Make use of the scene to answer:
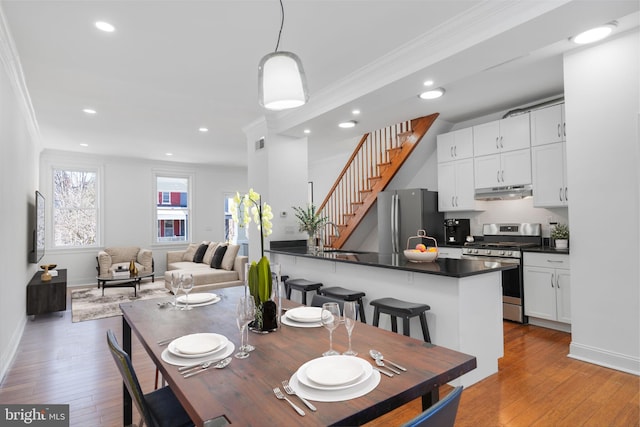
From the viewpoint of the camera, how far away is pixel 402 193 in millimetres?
5406

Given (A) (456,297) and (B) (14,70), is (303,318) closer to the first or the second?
(A) (456,297)

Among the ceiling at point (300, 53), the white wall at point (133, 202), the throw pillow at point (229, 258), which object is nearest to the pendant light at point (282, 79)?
the ceiling at point (300, 53)

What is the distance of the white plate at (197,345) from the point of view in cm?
134

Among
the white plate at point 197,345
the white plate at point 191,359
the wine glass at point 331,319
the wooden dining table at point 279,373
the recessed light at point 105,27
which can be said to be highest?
the recessed light at point 105,27

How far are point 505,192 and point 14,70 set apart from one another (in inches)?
216

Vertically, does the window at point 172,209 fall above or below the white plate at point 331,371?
above

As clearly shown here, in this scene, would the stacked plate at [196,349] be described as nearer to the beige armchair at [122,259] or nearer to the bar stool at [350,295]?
the bar stool at [350,295]

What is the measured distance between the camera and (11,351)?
3.39 m

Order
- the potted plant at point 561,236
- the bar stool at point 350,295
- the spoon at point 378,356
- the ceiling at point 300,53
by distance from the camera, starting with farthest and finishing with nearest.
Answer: the potted plant at point 561,236, the bar stool at point 350,295, the ceiling at point 300,53, the spoon at point 378,356

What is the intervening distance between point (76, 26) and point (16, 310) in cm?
314

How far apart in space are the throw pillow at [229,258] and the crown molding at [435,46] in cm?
344

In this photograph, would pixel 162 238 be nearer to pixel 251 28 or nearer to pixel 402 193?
pixel 402 193

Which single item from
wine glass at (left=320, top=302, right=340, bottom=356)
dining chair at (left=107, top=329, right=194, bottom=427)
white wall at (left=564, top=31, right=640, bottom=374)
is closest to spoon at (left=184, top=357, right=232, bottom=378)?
dining chair at (left=107, top=329, right=194, bottom=427)

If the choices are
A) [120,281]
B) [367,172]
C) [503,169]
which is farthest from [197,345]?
[120,281]
